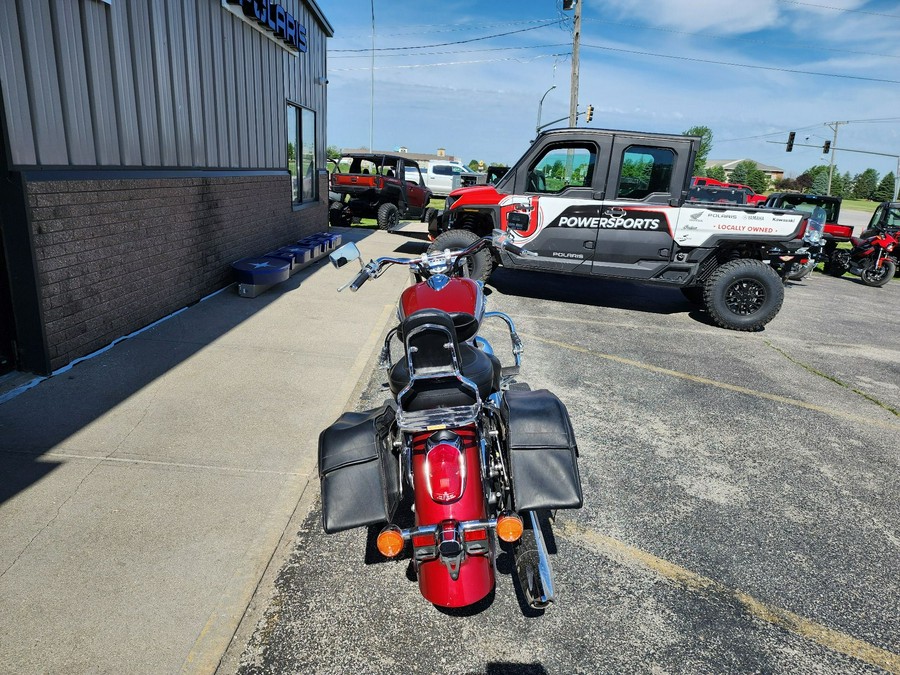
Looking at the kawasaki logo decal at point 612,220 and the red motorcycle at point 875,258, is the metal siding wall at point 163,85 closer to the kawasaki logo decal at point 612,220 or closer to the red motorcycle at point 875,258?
the kawasaki logo decal at point 612,220

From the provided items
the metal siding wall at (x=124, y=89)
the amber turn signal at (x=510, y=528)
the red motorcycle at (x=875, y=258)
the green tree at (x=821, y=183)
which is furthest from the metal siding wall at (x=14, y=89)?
the green tree at (x=821, y=183)

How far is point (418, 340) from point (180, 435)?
2362mm

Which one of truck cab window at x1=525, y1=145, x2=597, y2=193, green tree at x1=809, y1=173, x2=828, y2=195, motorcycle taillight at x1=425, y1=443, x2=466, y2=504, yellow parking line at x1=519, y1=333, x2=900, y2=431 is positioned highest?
green tree at x1=809, y1=173, x2=828, y2=195

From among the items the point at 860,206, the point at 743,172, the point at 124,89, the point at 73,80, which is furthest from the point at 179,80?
the point at 743,172

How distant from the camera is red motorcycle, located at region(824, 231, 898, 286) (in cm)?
1248

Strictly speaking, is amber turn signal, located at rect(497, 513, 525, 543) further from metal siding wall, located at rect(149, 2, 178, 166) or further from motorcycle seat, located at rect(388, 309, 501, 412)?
metal siding wall, located at rect(149, 2, 178, 166)

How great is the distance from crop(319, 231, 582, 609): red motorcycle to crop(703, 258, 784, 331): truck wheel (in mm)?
6303

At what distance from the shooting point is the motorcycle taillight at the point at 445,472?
221 cm

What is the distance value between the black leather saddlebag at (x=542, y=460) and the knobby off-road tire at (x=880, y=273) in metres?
13.9

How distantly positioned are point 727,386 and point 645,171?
3.69m

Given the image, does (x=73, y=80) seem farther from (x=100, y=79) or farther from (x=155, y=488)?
(x=155, y=488)

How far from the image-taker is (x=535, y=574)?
7.49 feet

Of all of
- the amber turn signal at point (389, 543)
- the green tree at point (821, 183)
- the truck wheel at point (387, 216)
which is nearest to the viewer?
the amber turn signal at point (389, 543)

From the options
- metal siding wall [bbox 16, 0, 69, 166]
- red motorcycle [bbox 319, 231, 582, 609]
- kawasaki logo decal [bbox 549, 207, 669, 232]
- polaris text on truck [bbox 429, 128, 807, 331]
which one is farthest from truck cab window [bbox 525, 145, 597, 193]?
red motorcycle [bbox 319, 231, 582, 609]
